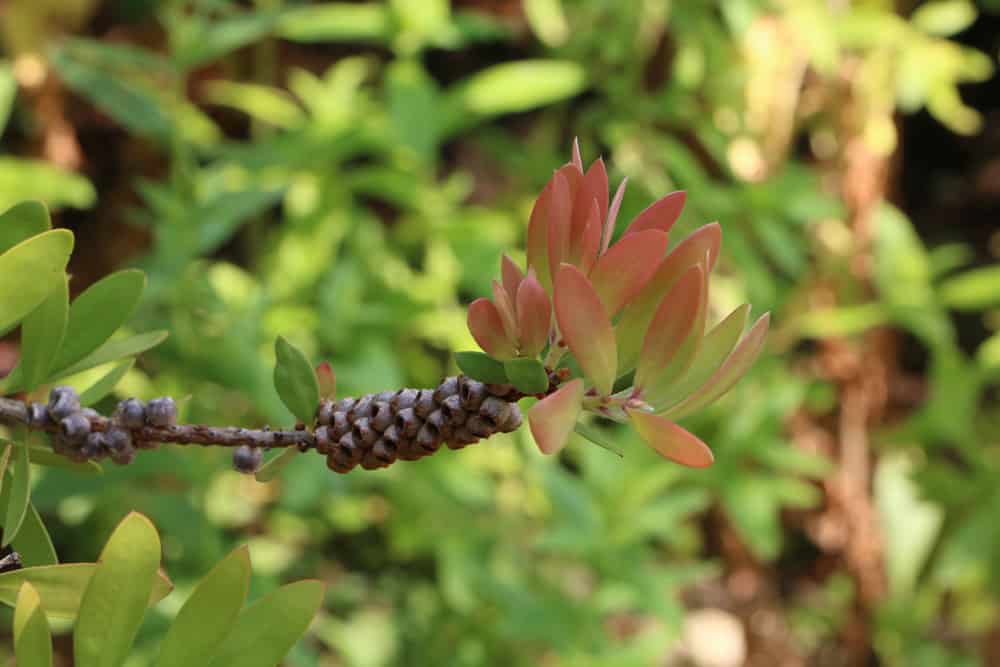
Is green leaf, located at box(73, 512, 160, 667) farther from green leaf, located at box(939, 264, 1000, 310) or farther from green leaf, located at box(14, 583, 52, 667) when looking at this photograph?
green leaf, located at box(939, 264, 1000, 310)

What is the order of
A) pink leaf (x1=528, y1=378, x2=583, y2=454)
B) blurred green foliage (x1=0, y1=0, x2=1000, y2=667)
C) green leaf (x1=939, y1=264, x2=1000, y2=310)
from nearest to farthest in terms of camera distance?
1. pink leaf (x1=528, y1=378, x2=583, y2=454)
2. blurred green foliage (x1=0, y1=0, x2=1000, y2=667)
3. green leaf (x1=939, y1=264, x2=1000, y2=310)

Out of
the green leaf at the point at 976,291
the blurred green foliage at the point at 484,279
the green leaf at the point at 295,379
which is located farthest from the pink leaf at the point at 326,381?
the green leaf at the point at 976,291

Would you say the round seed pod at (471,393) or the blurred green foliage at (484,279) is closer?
the round seed pod at (471,393)

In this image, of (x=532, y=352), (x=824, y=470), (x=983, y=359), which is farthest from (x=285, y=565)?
(x=532, y=352)

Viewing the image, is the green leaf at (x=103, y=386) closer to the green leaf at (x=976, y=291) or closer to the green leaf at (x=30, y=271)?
the green leaf at (x=30, y=271)

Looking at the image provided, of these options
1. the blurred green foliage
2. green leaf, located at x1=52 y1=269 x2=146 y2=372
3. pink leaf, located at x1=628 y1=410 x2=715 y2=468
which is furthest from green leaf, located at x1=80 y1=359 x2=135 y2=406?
the blurred green foliage

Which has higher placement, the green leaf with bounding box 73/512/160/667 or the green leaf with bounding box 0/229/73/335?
the green leaf with bounding box 0/229/73/335
